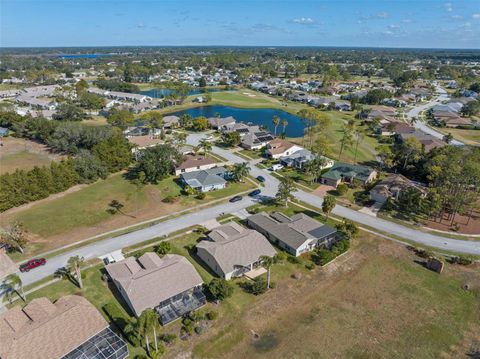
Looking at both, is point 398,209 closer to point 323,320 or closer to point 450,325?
point 450,325

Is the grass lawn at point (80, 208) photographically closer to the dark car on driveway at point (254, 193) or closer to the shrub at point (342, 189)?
the dark car on driveway at point (254, 193)

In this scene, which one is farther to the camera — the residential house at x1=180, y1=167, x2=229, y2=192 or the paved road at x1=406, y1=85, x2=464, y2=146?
the paved road at x1=406, y1=85, x2=464, y2=146

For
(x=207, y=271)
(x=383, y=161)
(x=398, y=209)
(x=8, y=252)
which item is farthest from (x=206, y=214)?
(x=383, y=161)

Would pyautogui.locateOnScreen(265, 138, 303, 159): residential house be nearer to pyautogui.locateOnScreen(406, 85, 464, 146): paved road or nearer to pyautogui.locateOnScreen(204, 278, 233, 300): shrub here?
pyautogui.locateOnScreen(406, 85, 464, 146): paved road

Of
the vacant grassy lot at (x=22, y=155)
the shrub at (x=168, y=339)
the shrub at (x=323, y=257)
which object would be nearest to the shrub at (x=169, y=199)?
the shrub at (x=323, y=257)

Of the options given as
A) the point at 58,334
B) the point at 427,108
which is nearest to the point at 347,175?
the point at 58,334

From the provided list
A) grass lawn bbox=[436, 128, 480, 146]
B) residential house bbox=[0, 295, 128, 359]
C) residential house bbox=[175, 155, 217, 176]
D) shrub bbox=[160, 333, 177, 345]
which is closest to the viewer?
residential house bbox=[0, 295, 128, 359]

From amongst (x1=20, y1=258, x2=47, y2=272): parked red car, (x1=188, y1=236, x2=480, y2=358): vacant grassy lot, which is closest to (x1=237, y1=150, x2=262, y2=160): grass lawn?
(x1=188, y1=236, x2=480, y2=358): vacant grassy lot
